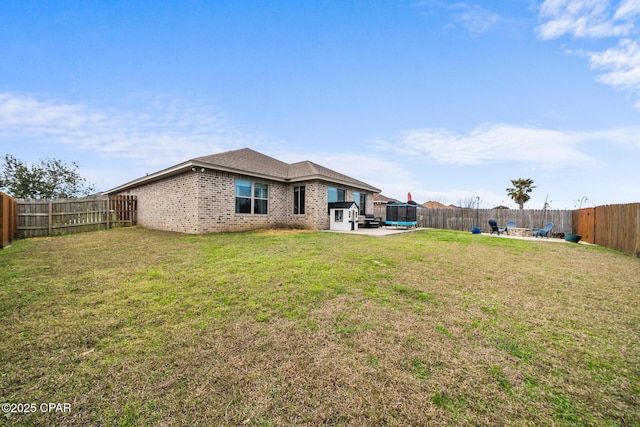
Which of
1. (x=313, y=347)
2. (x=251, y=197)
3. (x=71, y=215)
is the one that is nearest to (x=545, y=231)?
(x=251, y=197)

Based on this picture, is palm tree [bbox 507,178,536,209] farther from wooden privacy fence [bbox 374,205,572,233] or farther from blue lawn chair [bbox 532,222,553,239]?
blue lawn chair [bbox 532,222,553,239]

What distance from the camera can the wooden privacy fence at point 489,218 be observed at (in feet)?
55.1

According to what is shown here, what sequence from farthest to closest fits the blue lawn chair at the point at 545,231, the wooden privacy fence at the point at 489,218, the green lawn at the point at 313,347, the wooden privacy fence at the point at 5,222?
1. the wooden privacy fence at the point at 489,218
2. the blue lawn chair at the point at 545,231
3. the wooden privacy fence at the point at 5,222
4. the green lawn at the point at 313,347

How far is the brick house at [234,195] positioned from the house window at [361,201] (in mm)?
927

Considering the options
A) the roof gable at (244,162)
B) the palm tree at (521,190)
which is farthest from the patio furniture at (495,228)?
the palm tree at (521,190)

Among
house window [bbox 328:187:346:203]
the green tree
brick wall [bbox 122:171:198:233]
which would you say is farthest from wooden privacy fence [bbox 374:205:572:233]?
the green tree

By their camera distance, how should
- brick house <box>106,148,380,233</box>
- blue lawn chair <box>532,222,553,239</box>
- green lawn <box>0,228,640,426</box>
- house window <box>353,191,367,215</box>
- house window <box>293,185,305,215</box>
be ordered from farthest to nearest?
house window <box>353,191,367,215</box> → blue lawn chair <box>532,222,553,239</box> → house window <box>293,185,305,215</box> → brick house <box>106,148,380,233</box> → green lawn <box>0,228,640,426</box>

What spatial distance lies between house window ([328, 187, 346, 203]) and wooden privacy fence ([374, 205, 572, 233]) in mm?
8379

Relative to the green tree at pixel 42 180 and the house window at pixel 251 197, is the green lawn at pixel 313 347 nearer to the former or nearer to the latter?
the house window at pixel 251 197

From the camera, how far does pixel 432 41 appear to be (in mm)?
11609

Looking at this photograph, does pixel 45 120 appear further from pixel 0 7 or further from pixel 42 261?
pixel 42 261

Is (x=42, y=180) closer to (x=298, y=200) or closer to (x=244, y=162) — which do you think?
(x=244, y=162)

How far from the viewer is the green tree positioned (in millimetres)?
19406

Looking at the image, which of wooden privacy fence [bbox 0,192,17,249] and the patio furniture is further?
the patio furniture
